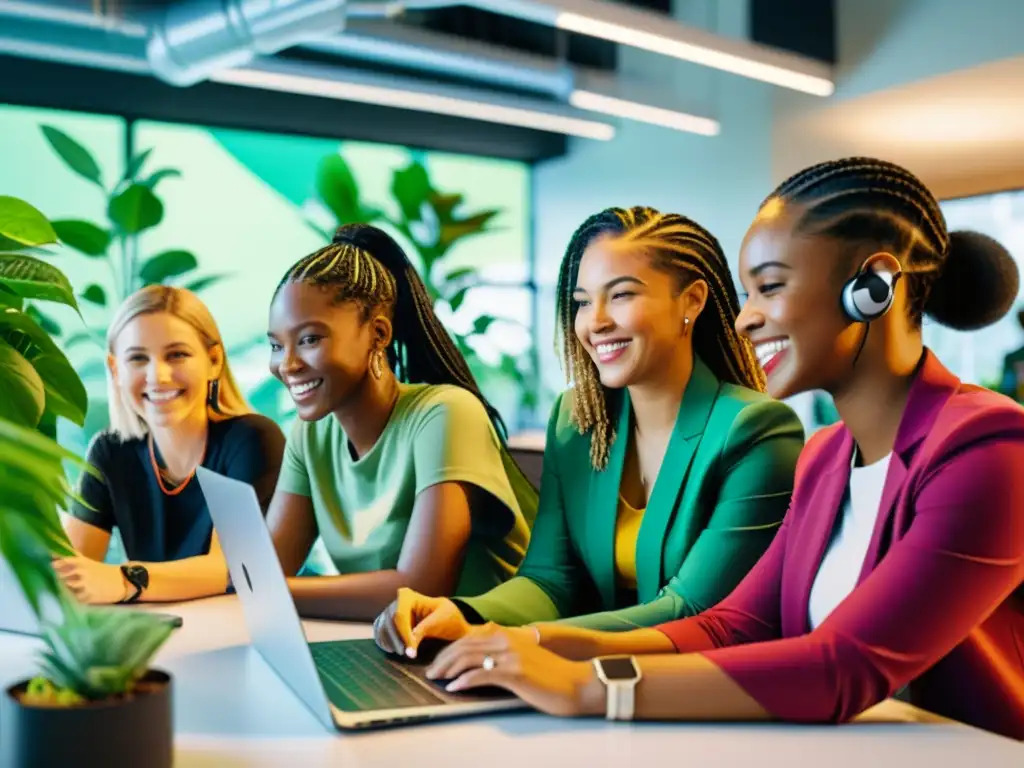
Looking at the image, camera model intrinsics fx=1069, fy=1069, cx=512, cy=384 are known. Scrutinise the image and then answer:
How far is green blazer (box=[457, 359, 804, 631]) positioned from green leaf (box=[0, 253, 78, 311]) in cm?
70

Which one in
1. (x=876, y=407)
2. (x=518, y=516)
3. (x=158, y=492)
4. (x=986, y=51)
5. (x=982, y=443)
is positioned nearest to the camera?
(x=982, y=443)

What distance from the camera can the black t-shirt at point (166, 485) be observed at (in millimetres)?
2109

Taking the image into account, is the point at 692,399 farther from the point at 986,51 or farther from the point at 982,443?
the point at 986,51

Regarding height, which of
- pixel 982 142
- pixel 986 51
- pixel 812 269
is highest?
pixel 986 51

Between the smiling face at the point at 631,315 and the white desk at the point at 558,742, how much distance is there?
57 cm

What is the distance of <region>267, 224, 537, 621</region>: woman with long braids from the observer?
1705mm

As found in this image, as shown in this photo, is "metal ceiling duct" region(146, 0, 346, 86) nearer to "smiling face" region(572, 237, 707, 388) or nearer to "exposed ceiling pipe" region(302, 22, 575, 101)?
"exposed ceiling pipe" region(302, 22, 575, 101)

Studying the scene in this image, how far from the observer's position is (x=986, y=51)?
205 inches

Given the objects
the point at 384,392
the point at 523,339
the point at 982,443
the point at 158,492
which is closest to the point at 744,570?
the point at 982,443

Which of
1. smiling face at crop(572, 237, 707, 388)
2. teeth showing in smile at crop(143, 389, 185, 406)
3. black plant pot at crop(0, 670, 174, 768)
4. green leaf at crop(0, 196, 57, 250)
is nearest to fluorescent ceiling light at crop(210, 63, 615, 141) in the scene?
teeth showing in smile at crop(143, 389, 185, 406)

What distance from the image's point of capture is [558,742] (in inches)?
41.2

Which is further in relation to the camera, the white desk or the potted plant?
the white desk

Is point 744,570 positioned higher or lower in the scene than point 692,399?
lower

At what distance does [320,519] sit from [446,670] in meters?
0.74
